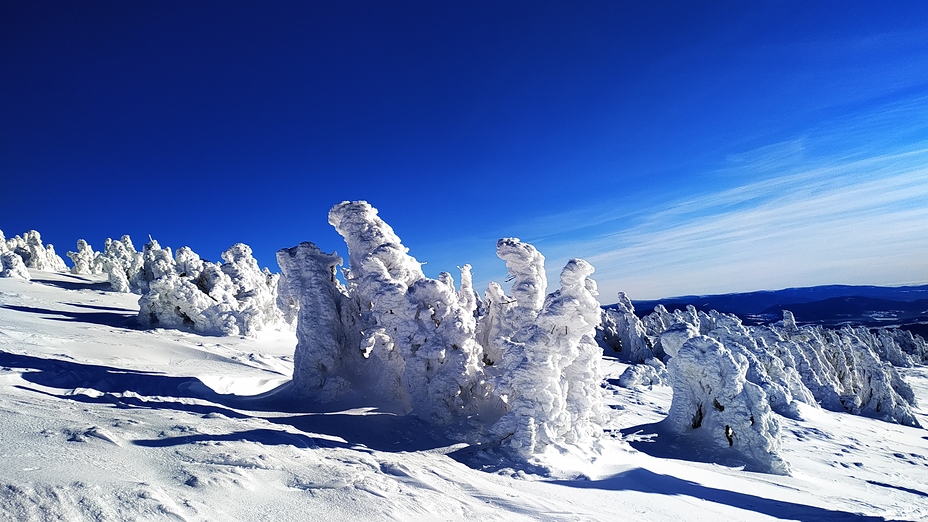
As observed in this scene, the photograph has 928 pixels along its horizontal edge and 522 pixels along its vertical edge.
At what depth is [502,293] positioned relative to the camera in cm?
2316

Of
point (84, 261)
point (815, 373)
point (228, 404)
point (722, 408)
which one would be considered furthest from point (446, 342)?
point (84, 261)

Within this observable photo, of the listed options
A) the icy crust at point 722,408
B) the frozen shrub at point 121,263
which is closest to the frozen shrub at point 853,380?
the icy crust at point 722,408

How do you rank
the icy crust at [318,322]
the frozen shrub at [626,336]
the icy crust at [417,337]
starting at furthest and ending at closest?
the frozen shrub at [626,336] → the icy crust at [318,322] → the icy crust at [417,337]

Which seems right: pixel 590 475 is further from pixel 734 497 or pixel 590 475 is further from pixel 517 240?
pixel 517 240

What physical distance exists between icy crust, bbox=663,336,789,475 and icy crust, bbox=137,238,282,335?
27877mm

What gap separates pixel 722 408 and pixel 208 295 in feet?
110

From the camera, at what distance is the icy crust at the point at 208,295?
98.3 ft

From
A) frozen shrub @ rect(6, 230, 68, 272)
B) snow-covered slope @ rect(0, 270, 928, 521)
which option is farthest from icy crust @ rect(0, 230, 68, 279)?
snow-covered slope @ rect(0, 270, 928, 521)

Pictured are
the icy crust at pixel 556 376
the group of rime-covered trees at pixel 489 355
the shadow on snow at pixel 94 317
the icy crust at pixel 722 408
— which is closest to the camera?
the icy crust at pixel 556 376

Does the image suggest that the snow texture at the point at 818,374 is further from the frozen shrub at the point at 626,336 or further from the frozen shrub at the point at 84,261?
the frozen shrub at the point at 84,261

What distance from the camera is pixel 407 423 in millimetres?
14938

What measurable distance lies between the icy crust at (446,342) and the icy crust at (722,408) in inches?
207

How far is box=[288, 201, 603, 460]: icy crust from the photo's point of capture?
13.3 metres

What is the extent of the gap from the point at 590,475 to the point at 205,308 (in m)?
29.0
